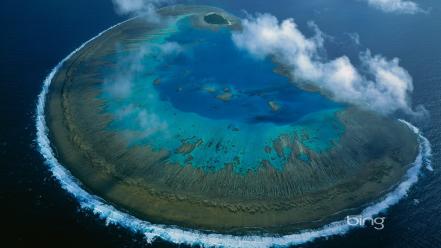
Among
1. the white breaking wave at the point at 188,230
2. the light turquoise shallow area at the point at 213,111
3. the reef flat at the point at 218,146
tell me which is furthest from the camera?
the light turquoise shallow area at the point at 213,111

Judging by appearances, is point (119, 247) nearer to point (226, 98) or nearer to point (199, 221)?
point (199, 221)

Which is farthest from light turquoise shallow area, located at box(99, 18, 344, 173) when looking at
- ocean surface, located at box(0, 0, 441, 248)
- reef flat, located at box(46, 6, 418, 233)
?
ocean surface, located at box(0, 0, 441, 248)

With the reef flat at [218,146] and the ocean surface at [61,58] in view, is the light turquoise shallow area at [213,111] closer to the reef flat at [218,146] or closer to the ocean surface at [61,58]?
the reef flat at [218,146]

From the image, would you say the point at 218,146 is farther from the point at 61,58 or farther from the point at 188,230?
the point at 61,58

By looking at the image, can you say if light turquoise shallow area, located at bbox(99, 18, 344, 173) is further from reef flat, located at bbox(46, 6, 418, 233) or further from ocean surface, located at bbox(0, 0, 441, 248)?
ocean surface, located at bbox(0, 0, 441, 248)

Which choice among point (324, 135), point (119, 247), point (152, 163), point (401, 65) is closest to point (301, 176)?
point (324, 135)

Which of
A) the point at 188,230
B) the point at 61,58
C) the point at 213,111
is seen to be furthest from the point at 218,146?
the point at 61,58

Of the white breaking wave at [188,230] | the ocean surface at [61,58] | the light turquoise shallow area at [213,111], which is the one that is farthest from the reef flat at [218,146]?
the ocean surface at [61,58]

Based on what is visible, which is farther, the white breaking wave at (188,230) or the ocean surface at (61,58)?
the white breaking wave at (188,230)
